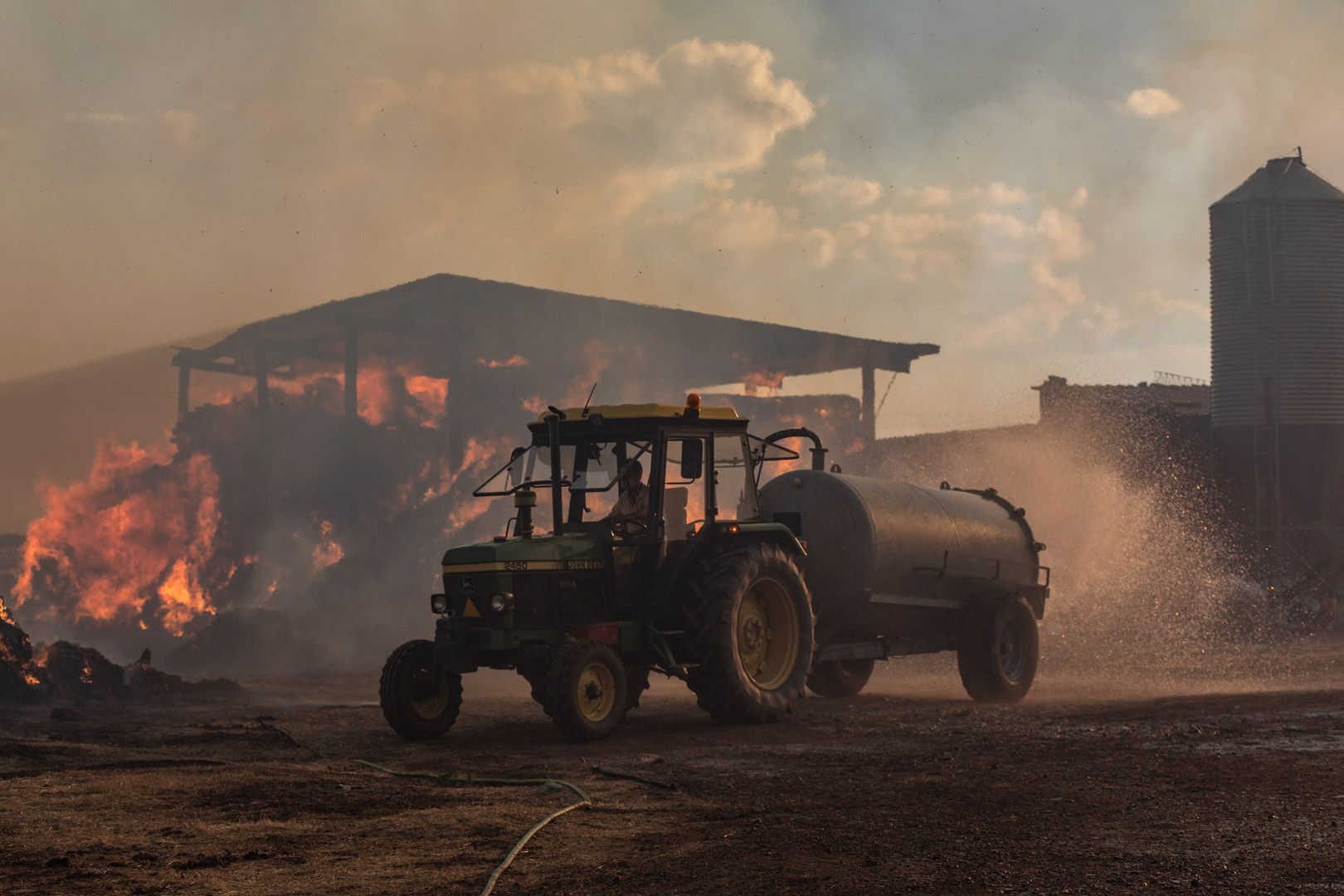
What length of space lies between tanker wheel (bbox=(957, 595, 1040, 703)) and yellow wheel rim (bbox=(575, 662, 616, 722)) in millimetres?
5591

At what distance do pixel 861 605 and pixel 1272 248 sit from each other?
73.0 feet

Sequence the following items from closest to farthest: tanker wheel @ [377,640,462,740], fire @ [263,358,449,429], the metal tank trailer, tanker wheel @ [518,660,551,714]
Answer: tanker wheel @ [518,660,551,714] < tanker wheel @ [377,640,462,740] < the metal tank trailer < fire @ [263,358,449,429]

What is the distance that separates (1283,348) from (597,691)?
2546 cm

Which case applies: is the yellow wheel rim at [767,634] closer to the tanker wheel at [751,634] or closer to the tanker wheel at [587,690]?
the tanker wheel at [751,634]

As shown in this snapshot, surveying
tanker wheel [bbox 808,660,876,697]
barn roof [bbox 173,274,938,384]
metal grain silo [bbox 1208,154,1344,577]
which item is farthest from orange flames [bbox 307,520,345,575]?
metal grain silo [bbox 1208,154,1344,577]

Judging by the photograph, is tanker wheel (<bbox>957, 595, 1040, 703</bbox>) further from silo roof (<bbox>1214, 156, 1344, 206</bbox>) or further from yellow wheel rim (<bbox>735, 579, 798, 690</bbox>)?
silo roof (<bbox>1214, 156, 1344, 206</bbox>)

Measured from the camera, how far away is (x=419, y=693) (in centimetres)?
1173

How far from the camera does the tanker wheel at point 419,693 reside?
11430mm

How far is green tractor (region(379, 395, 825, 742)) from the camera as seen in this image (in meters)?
11.2

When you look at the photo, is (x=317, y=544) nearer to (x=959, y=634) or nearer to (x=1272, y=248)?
(x=959, y=634)

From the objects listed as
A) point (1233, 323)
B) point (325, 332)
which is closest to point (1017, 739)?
point (1233, 323)

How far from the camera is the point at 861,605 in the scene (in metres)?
14.1

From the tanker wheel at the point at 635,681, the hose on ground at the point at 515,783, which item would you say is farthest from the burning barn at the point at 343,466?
the hose on ground at the point at 515,783

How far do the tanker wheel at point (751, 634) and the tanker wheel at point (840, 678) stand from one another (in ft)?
11.7
